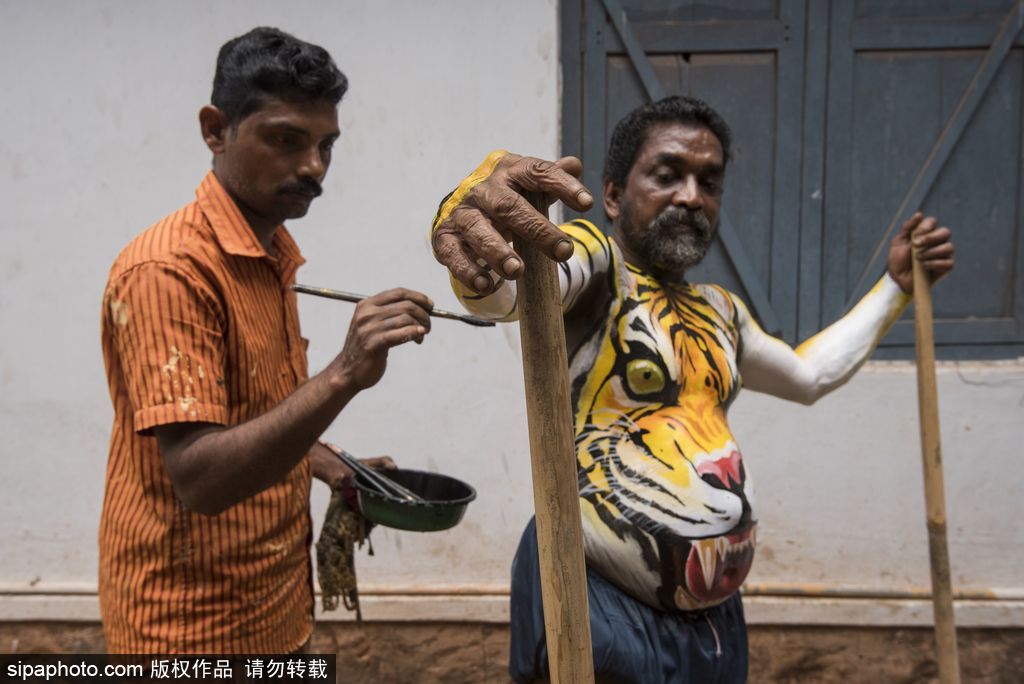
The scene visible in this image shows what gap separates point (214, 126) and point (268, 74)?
185 millimetres

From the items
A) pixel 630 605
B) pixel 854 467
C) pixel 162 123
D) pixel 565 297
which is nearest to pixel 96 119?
pixel 162 123

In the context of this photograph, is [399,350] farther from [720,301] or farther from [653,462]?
[653,462]

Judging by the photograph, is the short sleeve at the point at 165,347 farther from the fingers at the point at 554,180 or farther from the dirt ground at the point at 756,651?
the dirt ground at the point at 756,651

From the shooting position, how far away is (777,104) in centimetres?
365

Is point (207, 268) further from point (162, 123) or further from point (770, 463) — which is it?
point (770, 463)

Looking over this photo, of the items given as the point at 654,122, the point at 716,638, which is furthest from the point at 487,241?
the point at 716,638

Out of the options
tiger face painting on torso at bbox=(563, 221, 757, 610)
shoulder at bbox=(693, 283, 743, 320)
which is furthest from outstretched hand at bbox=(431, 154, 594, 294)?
shoulder at bbox=(693, 283, 743, 320)

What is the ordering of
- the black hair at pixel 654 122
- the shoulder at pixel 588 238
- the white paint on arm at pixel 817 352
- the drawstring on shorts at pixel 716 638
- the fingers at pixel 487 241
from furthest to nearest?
1. the white paint on arm at pixel 817 352
2. the black hair at pixel 654 122
3. the drawstring on shorts at pixel 716 638
4. the shoulder at pixel 588 238
5. the fingers at pixel 487 241

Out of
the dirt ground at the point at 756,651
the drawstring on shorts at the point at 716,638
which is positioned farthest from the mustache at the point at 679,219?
the dirt ground at the point at 756,651

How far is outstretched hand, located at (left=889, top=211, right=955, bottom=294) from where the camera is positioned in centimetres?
253

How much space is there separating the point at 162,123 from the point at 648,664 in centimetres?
276

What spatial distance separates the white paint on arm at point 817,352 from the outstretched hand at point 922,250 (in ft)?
0.18

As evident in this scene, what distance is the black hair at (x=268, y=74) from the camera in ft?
6.30

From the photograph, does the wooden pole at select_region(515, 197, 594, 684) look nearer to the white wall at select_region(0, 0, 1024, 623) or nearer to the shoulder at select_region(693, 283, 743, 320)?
the shoulder at select_region(693, 283, 743, 320)
